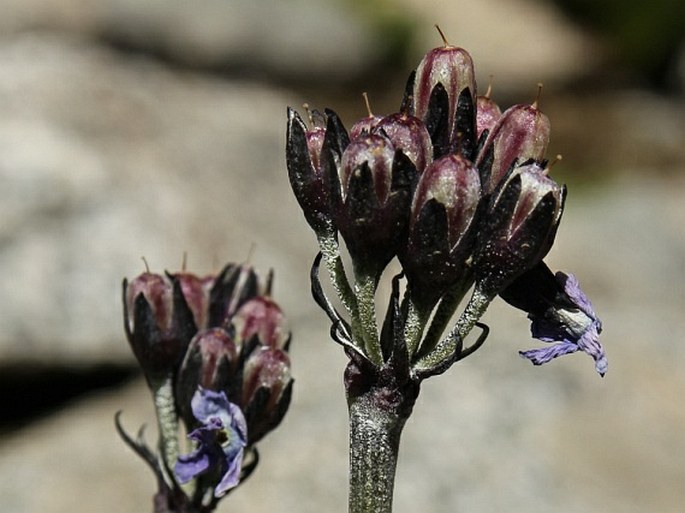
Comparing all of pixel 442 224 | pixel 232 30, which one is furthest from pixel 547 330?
pixel 232 30

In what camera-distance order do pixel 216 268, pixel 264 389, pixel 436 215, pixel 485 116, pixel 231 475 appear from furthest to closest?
1. pixel 216 268
2. pixel 264 389
3. pixel 231 475
4. pixel 485 116
5. pixel 436 215

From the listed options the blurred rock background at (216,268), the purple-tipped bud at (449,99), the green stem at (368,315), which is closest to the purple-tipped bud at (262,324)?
the green stem at (368,315)

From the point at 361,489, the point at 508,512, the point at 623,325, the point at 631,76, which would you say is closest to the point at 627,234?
the point at 623,325

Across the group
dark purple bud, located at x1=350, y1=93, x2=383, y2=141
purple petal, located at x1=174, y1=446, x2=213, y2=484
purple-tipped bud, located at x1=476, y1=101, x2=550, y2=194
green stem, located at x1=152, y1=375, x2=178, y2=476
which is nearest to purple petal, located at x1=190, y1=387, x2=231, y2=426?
purple petal, located at x1=174, y1=446, x2=213, y2=484

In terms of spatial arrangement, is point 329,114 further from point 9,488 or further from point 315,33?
point 315,33

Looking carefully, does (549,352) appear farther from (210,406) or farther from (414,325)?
(210,406)

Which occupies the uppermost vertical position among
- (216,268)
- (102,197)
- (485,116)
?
(485,116)

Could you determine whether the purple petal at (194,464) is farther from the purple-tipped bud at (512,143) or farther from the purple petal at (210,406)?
the purple-tipped bud at (512,143)
